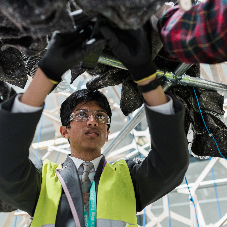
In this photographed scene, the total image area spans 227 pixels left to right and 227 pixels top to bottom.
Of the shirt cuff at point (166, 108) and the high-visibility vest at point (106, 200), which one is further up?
the shirt cuff at point (166, 108)

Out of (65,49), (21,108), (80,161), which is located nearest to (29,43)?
(65,49)

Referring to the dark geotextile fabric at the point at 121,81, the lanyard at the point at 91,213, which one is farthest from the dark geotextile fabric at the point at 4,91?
the lanyard at the point at 91,213

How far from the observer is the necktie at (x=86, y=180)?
5.61 feet

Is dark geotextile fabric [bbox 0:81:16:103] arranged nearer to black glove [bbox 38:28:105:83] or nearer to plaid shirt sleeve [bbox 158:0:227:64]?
black glove [bbox 38:28:105:83]

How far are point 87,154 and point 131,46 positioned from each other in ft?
3.47

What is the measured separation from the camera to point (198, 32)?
3.03 ft

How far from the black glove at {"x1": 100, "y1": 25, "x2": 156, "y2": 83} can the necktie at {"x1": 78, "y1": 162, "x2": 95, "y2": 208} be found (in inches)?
38.2

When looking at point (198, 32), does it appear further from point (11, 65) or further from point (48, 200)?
point (48, 200)

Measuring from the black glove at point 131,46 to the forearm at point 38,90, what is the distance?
0.31m

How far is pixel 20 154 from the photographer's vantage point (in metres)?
1.28

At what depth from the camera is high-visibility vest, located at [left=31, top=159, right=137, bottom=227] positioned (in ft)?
5.16

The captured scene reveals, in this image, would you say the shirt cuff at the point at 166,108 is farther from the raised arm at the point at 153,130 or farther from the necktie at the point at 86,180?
the necktie at the point at 86,180

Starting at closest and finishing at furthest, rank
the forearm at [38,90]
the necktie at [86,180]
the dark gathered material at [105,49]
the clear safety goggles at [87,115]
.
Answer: the dark gathered material at [105,49], the forearm at [38,90], the necktie at [86,180], the clear safety goggles at [87,115]

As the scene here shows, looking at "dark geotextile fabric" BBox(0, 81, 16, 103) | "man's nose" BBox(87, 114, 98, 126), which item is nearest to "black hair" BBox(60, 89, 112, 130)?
"man's nose" BBox(87, 114, 98, 126)
